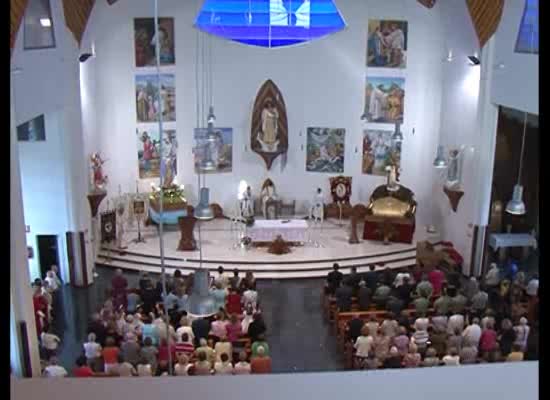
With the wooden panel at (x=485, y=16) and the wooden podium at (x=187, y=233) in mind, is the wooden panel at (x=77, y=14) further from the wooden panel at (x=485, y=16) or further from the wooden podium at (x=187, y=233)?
the wooden panel at (x=485, y=16)

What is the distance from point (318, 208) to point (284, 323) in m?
5.96

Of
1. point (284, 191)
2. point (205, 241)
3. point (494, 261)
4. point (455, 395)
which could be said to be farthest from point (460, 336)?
point (284, 191)

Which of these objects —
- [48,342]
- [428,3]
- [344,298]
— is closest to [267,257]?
[344,298]

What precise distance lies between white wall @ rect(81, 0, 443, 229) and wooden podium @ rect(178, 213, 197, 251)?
8.35 feet

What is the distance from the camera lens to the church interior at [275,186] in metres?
9.87

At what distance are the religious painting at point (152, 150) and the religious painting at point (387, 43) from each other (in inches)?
227

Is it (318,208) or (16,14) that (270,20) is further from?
(16,14)

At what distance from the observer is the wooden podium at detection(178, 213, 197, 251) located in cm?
1512

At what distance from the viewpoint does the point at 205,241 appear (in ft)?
52.6

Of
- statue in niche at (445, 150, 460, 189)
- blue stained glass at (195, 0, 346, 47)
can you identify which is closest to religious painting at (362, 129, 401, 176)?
statue in niche at (445, 150, 460, 189)

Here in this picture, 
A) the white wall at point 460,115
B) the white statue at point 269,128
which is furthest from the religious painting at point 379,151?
the white statue at point 269,128

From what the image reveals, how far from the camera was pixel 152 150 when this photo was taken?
17.2m

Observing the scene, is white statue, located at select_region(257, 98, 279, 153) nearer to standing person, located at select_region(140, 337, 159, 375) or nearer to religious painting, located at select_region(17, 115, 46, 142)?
religious painting, located at select_region(17, 115, 46, 142)

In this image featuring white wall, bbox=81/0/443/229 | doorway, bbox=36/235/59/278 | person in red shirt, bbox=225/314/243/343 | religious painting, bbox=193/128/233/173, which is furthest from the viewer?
religious painting, bbox=193/128/233/173
